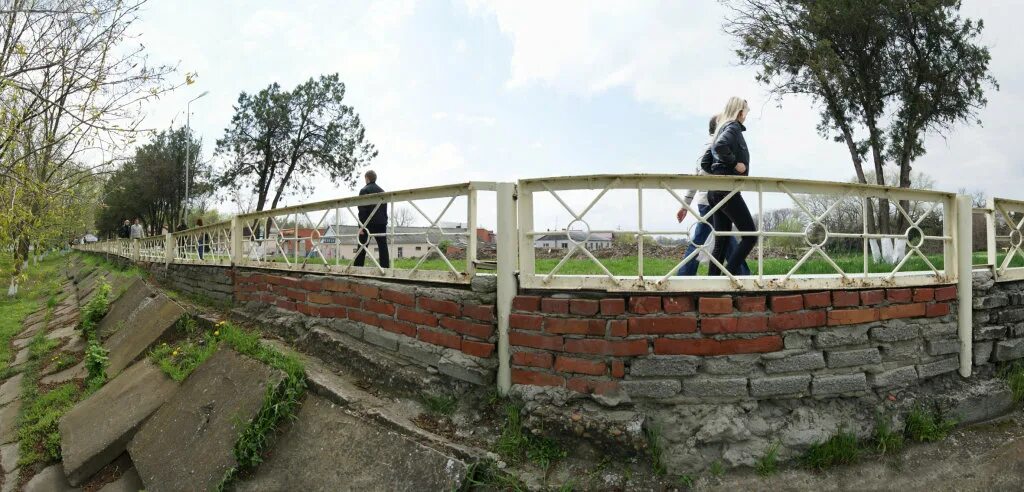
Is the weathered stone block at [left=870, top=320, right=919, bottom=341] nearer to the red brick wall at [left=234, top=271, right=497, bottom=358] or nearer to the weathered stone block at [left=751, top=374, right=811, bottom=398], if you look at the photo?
the weathered stone block at [left=751, top=374, right=811, bottom=398]

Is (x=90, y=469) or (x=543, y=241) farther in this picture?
(x=90, y=469)

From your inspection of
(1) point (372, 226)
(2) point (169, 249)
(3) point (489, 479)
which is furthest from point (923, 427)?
(2) point (169, 249)

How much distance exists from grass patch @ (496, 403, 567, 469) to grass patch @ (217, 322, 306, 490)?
1.37 m

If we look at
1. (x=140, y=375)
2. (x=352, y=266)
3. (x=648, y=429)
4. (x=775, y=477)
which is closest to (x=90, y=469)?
(x=140, y=375)

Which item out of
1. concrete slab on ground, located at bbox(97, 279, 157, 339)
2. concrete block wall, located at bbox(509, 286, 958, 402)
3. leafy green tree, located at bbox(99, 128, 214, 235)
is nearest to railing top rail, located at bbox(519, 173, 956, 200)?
concrete block wall, located at bbox(509, 286, 958, 402)

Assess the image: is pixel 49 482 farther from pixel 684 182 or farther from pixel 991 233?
pixel 991 233

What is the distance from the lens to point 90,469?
3311 mm

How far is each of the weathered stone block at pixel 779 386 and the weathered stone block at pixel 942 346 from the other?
3.19 feet

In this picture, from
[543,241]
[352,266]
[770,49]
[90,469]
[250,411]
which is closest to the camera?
[543,241]

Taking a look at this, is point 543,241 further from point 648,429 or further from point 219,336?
point 219,336

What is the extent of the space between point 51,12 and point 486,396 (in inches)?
199

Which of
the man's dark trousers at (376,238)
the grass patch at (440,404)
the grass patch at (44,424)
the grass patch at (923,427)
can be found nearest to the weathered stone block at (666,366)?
the grass patch at (440,404)

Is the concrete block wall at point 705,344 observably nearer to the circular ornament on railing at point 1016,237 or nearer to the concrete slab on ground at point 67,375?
the circular ornament on railing at point 1016,237

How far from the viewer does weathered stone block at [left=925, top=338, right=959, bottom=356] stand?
276cm
